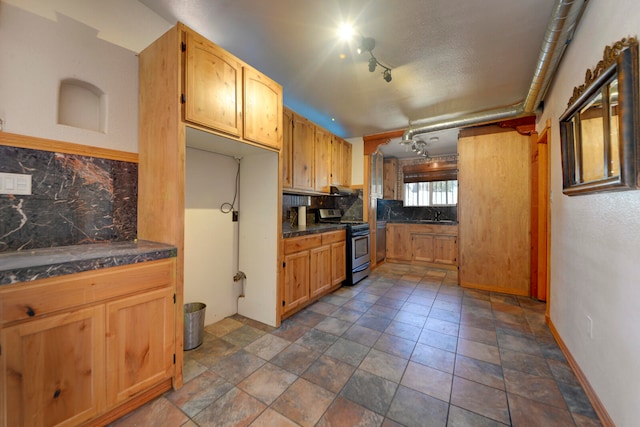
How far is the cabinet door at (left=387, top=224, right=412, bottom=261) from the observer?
5.32 meters

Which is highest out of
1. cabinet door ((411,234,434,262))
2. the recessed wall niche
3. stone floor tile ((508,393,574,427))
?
the recessed wall niche

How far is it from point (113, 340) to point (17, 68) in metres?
1.55

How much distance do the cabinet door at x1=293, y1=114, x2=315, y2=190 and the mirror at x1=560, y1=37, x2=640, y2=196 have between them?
2404 millimetres

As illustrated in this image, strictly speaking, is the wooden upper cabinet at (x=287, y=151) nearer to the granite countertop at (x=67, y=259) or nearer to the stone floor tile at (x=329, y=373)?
the granite countertop at (x=67, y=259)

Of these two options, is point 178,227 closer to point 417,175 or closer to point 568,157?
point 568,157

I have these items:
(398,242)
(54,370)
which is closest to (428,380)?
(54,370)

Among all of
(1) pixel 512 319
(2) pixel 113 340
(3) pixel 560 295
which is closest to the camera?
(2) pixel 113 340

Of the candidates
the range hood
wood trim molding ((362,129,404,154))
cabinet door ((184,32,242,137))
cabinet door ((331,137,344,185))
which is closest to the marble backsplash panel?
cabinet door ((184,32,242,137))

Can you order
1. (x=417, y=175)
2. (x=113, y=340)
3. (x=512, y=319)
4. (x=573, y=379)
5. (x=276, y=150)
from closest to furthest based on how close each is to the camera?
(x=113, y=340)
(x=573, y=379)
(x=276, y=150)
(x=512, y=319)
(x=417, y=175)

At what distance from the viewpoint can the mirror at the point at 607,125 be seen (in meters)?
1.07

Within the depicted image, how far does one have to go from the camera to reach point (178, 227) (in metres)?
1.54

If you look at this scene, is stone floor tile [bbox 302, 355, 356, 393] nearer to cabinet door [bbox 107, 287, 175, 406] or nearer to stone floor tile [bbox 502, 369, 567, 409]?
cabinet door [bbox 107, 287, 175, 406]

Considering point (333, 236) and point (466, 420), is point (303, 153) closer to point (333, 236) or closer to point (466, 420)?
point (333, 236)

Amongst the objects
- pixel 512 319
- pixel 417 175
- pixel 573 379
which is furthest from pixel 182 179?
pixel 417 175
